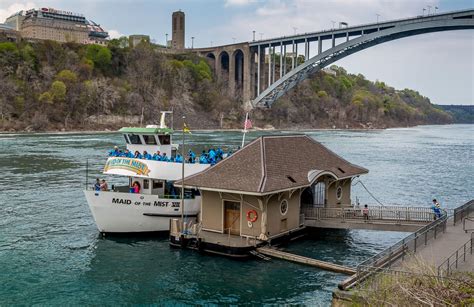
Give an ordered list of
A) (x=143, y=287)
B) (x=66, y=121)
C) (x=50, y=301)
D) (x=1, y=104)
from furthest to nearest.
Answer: (x=66, y=121) → (x=1, y=104) → (x=143, y=287) → (x=50, y=301)

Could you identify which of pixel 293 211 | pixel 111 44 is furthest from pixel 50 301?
pixel 111 44

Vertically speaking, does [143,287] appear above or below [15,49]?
below

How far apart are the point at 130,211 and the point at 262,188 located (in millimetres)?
6462

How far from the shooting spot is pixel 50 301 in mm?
15055

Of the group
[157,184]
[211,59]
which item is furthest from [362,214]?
[211,59]

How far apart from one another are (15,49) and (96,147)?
52.6 m

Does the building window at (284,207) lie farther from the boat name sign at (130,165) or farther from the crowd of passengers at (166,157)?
the boat name sign at (130,165)

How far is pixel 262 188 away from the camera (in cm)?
1836

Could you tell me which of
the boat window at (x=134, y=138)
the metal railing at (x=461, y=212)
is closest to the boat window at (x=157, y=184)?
the boat window at (x=134, y=138)

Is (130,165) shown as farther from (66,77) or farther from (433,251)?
(66,77)

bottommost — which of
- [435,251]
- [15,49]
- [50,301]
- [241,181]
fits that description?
[50,301]

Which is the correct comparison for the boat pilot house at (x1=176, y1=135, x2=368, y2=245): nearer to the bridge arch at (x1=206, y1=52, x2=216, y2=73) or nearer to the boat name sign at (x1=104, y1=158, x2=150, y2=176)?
the boat name sign at (x1=104, y1=158, x2=150, y2=176)

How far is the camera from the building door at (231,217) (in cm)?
1977

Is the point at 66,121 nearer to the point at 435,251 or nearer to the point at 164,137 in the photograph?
the point at 164,137
